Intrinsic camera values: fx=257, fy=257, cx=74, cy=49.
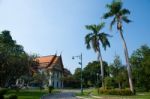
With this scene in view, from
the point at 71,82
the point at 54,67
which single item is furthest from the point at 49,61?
the point at 71,82

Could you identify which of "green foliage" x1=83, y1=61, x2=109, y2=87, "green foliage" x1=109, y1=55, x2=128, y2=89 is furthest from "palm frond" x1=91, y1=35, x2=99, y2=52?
"green foliage" x1=83, y1=61, x2=109, y2=87

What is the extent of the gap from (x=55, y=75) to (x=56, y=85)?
11.6ft

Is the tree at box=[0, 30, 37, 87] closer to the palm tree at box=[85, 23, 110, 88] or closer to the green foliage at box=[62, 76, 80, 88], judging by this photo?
the palm tree at box=[85, 23, 110, 88]

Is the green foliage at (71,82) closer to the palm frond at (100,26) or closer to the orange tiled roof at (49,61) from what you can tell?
the orange tiled roof at (49,61)

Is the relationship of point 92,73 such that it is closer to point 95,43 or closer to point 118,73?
point 118,73

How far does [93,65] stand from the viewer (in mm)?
117562

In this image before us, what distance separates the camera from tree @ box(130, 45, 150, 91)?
196ft

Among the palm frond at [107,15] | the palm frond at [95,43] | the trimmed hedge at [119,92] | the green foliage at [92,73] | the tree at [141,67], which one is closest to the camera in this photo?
the trimmed hedge at [119,92]

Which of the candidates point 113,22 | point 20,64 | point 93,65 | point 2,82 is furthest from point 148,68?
point 93,65

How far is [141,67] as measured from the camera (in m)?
62.4

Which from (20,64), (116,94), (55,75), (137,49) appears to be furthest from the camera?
(55,75)

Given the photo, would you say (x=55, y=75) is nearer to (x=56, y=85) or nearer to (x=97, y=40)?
(x=56, y=85)

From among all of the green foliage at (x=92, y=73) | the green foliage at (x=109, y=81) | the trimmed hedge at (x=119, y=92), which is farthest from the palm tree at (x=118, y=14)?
the green foliage at (x=92, y=73)

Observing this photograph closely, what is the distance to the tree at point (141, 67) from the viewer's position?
59844 mm
